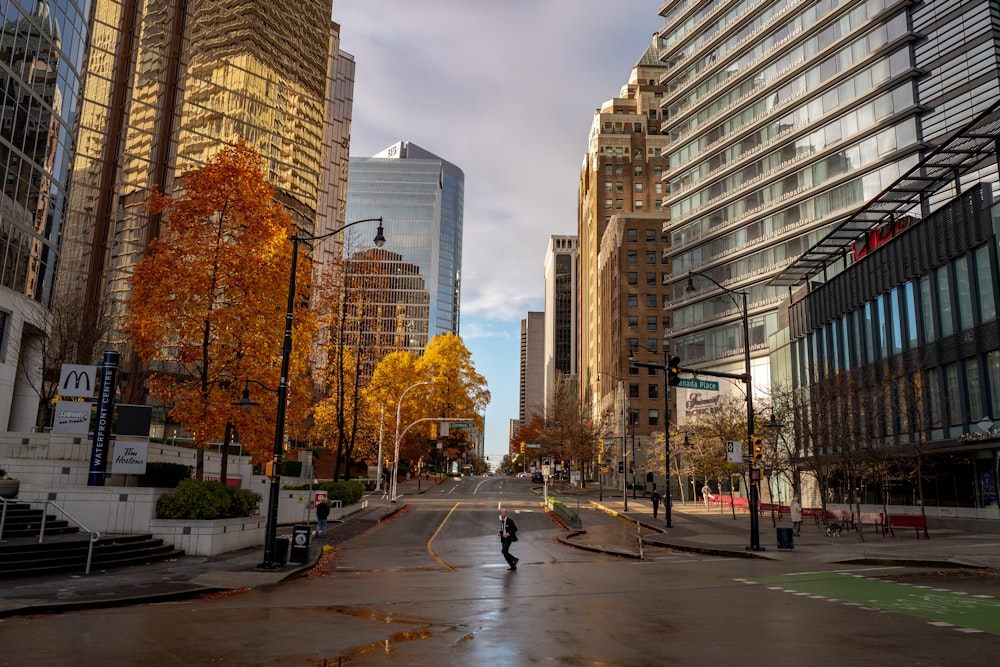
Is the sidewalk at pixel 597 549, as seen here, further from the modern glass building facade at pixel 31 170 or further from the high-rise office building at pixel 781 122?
the high-rise office building at pixel 781 122

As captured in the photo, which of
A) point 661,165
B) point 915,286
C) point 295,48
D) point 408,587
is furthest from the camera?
point 661,165

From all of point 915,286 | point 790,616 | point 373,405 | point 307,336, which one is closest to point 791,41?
point 915,286

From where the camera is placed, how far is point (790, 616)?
12.5 metres

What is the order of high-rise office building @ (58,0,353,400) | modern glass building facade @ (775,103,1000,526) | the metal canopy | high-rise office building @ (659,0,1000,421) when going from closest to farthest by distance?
modern glass building facade @ (775,103,1000,526), the metal canopy, high-rise office building @ (659,0,1000,421), high-rise office building @ (58,0,353,400)

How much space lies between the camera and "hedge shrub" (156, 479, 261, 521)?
70.5 feet

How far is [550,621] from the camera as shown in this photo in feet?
39.1

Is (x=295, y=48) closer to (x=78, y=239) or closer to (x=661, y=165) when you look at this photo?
(x=78, y=239)

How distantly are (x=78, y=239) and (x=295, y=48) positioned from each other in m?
36.4

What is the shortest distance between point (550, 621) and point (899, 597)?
815 centimetres

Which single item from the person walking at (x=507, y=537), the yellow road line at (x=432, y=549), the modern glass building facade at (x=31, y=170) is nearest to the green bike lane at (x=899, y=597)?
the person walking at (x=507, y=537)

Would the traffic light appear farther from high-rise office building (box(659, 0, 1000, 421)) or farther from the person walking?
high-rise office building (box(659, 0, 1000, 421))

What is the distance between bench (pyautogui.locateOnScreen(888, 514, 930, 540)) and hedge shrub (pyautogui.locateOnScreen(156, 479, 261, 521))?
27.1 metres

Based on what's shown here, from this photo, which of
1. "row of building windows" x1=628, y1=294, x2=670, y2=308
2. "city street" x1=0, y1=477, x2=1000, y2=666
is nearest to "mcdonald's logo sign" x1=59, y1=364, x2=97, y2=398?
"city street" x1=0, y1=477, x2=1000, y2=666

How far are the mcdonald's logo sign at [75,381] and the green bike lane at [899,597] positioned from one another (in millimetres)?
20778
